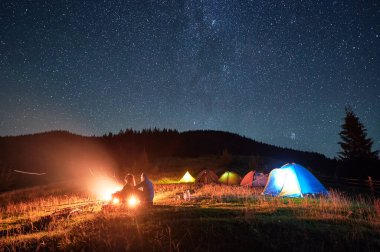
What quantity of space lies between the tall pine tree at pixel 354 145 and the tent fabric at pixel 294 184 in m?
23.0

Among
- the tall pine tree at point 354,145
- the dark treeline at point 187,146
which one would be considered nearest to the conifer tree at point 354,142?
the tall pine tree at point 354,145

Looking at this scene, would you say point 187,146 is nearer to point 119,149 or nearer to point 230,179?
point 119,149

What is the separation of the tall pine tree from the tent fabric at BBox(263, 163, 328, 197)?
23.0m

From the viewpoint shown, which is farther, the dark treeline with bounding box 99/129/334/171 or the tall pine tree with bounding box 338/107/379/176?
the dark treeline with bounding box 99/129/334/171

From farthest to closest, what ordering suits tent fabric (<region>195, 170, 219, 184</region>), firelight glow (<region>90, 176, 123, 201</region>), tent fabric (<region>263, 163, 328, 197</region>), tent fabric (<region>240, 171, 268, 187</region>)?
tent fabric (<region>195, 170, 219, 184</region>) < tent fabric (<region>240, 171, 268, 187</region>) < firelight glow (<region>90, 176, 123, 201</region>) < tent fabric (<region>263, 163, 328, 197</region>)

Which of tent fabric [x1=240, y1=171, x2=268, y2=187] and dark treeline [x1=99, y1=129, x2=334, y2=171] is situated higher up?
dark treeline [x1=99, y1=129, x2=334, y2=171]

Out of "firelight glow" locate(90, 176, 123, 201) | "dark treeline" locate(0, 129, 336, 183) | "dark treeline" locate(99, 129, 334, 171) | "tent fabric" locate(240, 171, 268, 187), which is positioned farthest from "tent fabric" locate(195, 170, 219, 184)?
"dark treeline" locate(99, 129, 334, 171)

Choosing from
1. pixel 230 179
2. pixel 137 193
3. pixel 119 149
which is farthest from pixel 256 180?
pixel 119 149

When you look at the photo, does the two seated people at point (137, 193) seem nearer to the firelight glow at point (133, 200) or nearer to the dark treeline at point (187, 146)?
the firelight glow at point (133, 200)

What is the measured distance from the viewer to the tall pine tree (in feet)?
123

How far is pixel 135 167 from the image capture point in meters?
60.3

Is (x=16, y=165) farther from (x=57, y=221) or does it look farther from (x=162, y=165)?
(x=57, y=221)

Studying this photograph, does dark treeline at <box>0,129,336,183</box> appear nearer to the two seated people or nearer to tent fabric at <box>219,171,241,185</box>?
tent fabric at <box>219,171,241,185</box>

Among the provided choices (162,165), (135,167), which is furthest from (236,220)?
(162,165)
